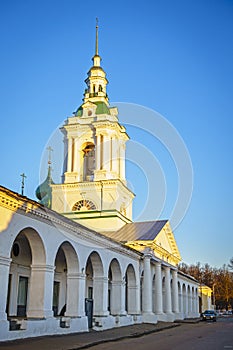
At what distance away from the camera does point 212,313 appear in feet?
145

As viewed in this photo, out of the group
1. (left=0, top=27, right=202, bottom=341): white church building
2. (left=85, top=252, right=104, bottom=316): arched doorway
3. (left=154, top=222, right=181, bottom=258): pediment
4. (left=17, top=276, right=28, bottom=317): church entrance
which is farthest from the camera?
(left=154, top=222, right=181, bottom=258): pediment

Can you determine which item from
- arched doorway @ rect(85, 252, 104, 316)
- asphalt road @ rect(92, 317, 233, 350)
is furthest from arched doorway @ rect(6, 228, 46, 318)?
Answer: arched doorway @ rect(85, 252, 104, 316)

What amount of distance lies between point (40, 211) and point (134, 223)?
23715 millimetres

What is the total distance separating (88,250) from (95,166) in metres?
19.3

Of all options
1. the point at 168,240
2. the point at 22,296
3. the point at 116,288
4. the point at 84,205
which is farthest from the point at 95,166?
the point at 22,296

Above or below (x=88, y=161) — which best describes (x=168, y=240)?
below

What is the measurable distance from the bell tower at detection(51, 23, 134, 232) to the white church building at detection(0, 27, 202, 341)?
0.29ft

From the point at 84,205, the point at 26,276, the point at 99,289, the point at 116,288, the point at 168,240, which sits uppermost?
the point at 84,205

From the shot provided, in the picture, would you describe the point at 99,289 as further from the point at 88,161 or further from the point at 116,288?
the point at 88,161

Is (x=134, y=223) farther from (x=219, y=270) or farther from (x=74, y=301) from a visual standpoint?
(x=219, y=270)

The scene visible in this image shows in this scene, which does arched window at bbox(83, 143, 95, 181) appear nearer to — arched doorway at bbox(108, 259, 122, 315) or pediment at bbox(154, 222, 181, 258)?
pediment at bbox(154, 222, 181, 258)

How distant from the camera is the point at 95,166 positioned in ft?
132

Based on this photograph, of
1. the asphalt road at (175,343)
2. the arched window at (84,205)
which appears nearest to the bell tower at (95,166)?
the arched window at (84,205)

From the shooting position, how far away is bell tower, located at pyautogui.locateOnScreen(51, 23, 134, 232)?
3859 cm
